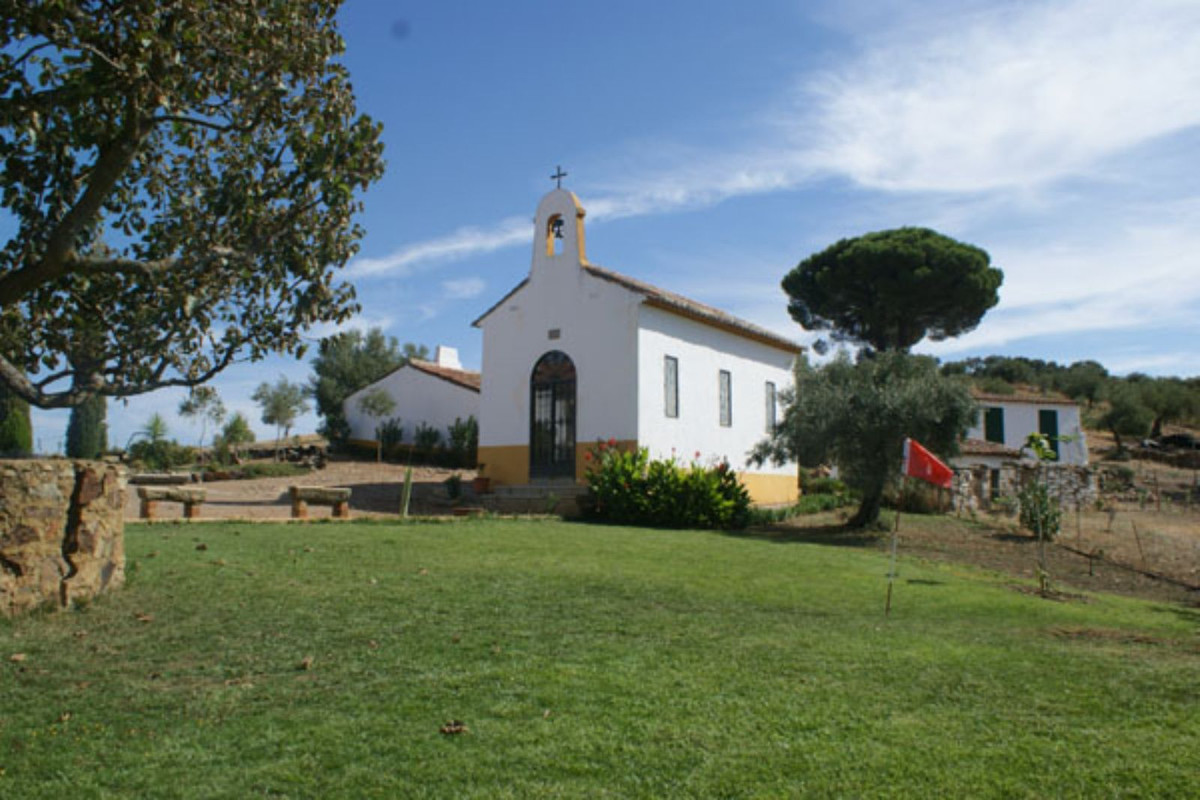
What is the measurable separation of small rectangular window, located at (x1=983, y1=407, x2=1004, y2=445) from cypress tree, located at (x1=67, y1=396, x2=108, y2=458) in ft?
121

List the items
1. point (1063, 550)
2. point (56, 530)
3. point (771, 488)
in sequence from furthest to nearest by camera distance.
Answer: point (771, 488), point (1063, 550), point (56, 530)

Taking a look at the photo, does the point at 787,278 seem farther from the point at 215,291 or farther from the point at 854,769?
the point at 854,769

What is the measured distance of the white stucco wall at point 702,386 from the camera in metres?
20.1

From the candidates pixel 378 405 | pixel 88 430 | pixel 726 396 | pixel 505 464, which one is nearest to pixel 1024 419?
pixel 726 396

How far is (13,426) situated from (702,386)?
23.0m

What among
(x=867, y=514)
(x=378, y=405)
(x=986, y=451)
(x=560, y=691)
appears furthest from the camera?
(x=378, y=405)

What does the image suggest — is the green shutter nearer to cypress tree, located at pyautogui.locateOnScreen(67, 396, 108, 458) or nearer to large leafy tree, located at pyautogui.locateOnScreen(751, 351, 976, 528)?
large leafy tree, located at pyautogui.locateOnScreen(751, 351, 976, 528)

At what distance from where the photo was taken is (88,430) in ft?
100

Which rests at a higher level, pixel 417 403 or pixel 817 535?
pixel 417 403

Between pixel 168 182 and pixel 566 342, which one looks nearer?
pixel 168 182

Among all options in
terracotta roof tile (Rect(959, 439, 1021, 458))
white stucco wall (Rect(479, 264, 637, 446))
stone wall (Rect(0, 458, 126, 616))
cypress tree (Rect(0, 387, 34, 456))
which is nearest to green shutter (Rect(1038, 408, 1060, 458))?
terracotta roof tile (Rect(959, 439, 1021, 458))

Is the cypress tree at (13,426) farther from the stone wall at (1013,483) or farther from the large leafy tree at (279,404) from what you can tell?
the stone wall at (1013,483)

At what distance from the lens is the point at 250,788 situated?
3.81 m

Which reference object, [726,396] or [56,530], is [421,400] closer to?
[726,396]
